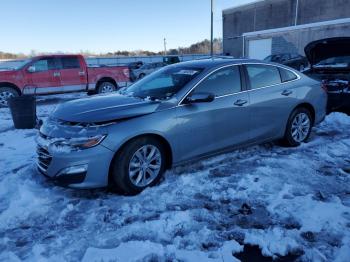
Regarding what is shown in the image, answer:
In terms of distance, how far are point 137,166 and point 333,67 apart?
6.07m

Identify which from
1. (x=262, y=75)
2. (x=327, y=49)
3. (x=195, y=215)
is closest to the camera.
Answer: (x=195, y=215)

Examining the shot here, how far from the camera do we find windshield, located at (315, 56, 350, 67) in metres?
7.78

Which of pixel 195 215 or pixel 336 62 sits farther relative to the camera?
pixel 336 62

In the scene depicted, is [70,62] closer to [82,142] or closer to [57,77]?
[57,77]

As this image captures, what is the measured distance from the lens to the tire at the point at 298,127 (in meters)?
5.64

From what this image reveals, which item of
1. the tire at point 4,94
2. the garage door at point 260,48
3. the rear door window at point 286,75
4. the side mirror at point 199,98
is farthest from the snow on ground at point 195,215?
the garage door at point 260,48

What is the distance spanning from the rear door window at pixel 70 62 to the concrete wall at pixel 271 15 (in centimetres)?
3160

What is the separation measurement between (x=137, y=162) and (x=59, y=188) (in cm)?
110

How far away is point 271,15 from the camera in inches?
1666

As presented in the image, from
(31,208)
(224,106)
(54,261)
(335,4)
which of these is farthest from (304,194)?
(335,4)

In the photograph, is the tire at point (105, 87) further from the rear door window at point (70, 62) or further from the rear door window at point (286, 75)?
the rear door window at point (286, 75)

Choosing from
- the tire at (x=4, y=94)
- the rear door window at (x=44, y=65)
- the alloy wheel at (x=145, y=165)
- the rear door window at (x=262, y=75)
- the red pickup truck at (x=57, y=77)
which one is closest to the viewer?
the alloy wheel at (x=145, y=165)

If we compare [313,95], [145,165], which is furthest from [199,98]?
[313,95]

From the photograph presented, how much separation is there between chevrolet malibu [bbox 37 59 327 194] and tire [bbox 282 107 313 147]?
0.06ft
